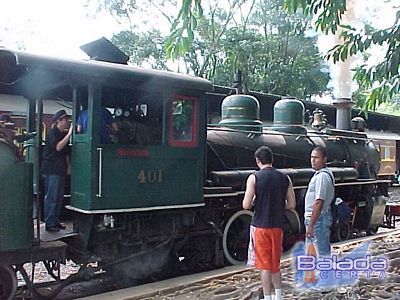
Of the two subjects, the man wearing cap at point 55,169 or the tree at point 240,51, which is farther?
the tree at point 240,51

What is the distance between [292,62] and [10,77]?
750 inches

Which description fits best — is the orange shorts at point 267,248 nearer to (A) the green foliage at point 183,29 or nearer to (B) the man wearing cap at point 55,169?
(A) the green foliage at point 183,29

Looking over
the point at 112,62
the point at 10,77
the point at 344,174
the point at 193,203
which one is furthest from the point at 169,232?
the point at 344,174

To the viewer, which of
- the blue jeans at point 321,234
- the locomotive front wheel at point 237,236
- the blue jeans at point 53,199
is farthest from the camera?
the locomotive front wheel at point 237,236

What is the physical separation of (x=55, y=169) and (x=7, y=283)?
1.35m

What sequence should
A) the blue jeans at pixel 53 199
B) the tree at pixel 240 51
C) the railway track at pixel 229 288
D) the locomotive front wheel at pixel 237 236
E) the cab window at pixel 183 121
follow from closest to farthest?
1. the railway track at pixel 229 288
2. the blue jeans at pixel 53 199
3. the cab window at pixel 183 121
4. the locomotive front wheel at pixel 237 236
5. the tree at pixel 240 51

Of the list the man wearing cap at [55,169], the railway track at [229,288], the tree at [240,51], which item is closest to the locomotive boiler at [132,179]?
the man wearing cap at [55,169]

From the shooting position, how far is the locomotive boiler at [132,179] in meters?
5.01

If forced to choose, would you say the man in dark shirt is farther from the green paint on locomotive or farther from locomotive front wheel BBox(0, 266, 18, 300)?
locomotive front wheel BBox(0, 266, 18, 300)

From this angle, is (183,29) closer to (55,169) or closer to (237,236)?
(55,169)

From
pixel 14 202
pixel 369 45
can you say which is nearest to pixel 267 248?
pixel 369 45

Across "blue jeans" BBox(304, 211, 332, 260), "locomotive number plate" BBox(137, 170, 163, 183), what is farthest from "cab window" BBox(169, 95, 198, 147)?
"blue jeans" BBox(304, 211, 332, 260)

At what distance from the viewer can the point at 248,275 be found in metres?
5.73

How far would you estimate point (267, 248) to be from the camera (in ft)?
14.5
